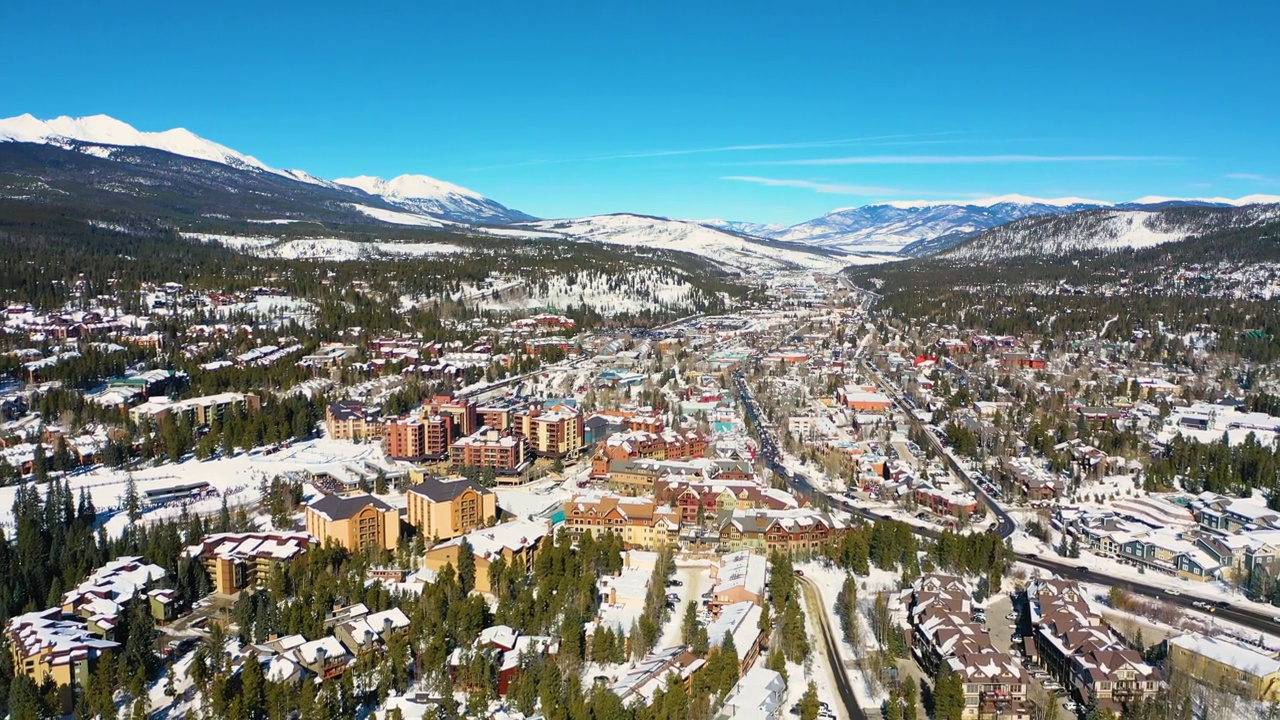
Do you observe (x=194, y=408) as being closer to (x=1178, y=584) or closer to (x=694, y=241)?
(x=1178, y=584)

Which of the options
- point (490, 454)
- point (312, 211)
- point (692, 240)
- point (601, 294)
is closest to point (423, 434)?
point (490, 454)

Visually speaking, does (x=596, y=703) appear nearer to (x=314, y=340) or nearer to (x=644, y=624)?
(x=644, y=624)

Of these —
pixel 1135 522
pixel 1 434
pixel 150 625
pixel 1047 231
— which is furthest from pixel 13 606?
pixel 1047 231

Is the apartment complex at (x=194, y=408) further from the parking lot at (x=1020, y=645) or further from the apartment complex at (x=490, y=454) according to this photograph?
the parking lot at (x=1020, y=645)

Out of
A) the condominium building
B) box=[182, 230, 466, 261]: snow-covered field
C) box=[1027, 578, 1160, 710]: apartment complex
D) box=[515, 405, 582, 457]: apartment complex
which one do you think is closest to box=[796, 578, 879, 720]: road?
box=[1027, 578, 1160, 710]: apartment complex

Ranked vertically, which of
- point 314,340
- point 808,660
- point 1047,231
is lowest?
point 808,660
